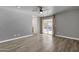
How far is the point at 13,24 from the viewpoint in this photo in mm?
2332

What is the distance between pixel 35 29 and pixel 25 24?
12.5 inches

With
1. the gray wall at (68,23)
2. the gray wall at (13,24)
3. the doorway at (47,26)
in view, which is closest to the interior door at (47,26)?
the doorway at (47,26)

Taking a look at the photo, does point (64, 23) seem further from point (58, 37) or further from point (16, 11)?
point (16, 11)

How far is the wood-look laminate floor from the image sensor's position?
2281 millimetres

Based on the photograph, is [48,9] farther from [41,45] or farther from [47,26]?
[41,45]

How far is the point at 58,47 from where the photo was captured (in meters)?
2.35

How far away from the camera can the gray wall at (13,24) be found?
2262 millimetres

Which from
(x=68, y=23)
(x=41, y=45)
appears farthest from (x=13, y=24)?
(x=68, y=23)

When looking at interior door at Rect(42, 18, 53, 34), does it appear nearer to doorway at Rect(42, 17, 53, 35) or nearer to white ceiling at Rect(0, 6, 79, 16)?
doorway at Rect(42, 17, 53, 35)

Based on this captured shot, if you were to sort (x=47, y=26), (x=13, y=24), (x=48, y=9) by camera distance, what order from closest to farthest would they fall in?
(x=13, y=24)
(x=48, y=9)
(x=47, y=26)

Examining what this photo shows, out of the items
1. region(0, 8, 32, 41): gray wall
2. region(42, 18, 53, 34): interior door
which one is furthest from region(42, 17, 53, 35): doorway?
region(0, 8, 32, 41): gray wall

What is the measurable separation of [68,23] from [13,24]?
149 centimetres

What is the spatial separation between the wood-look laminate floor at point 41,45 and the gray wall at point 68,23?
0.65 ft
